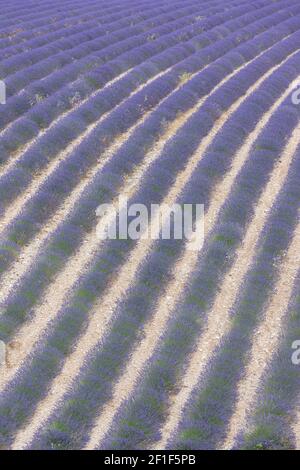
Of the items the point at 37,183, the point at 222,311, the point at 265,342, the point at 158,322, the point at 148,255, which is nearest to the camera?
the point at 265,342

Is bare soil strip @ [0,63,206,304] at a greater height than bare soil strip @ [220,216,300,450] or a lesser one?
greater

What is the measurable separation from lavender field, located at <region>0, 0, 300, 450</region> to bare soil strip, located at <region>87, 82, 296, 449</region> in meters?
0.03

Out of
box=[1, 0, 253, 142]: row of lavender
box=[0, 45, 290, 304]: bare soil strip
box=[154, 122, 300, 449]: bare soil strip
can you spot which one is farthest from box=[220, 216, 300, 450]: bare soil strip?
box=[1, 0, 253, 142]: row of lavender

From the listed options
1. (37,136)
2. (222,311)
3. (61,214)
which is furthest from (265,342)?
(37,136)

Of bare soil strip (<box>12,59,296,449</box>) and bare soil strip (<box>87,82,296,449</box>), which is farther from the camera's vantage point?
bare soil strip (<box>87,82,296,449</box>)

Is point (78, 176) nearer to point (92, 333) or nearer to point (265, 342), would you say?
point (92, 333)

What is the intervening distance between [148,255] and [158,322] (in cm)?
175

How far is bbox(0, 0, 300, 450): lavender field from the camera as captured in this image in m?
7.84

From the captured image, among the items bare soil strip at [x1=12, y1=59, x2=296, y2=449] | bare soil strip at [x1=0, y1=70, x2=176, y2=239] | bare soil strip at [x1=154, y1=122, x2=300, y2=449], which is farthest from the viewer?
bare soil strip at [x1=0, y1=70, x2=176, y2=239]

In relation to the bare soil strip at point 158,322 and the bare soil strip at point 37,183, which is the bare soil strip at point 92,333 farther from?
the bare soil strip at point 37,183

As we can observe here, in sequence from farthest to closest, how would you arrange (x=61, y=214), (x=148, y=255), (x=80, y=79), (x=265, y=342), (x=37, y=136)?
1. (x=80, y=79)
2. (x=37, y=136)
3. (x=61, y=214)
4. (x=148, y=255)
5. (x=265, y=342)

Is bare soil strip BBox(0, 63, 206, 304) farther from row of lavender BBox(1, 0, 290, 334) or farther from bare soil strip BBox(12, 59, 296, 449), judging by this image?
bare soil strip BBox(12, 59, 296, 449)

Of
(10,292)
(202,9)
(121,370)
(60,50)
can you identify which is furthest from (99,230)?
(202,9)

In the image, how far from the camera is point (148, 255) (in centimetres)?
1065
